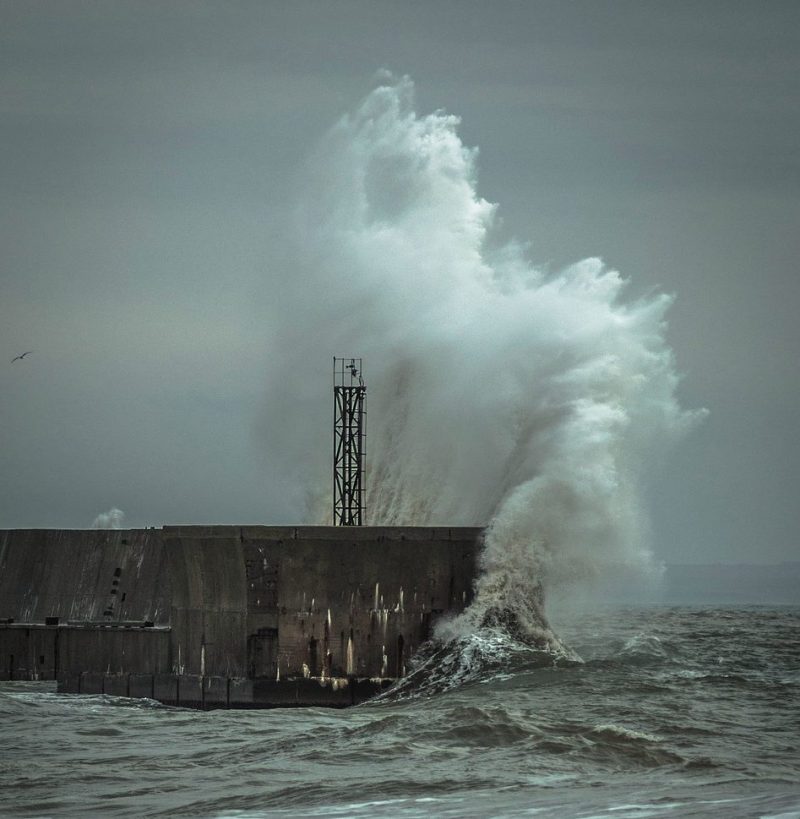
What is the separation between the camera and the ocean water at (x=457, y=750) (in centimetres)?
1669

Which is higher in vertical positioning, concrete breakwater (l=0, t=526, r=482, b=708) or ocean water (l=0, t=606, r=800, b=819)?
concrete breakwater (l=0, t=526, r=482, b=708)

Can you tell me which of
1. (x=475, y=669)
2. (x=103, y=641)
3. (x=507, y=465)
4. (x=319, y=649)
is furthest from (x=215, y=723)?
(x=507, y=465)

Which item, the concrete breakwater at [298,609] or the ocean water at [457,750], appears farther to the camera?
the concrete breakwater at [298,609]

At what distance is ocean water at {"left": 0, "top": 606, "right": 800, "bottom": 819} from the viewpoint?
16.7 metres

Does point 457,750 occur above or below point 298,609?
below

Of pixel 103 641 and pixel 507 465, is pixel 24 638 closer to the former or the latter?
pixel 103 641

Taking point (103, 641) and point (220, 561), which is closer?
point (220, 561)

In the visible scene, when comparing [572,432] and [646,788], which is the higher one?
[572,432]

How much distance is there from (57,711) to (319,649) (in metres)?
4.44

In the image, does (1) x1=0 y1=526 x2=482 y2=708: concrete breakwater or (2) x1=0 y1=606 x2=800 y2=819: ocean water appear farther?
(1) x1=0 y1=526 x2=482 y2=708: concrete breakwater

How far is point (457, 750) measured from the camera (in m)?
20.0

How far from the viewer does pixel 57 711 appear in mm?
25906

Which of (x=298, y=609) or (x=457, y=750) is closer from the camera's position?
(x=457, y=750)

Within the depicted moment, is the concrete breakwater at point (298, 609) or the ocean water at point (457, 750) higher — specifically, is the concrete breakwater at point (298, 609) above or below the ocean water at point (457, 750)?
above
